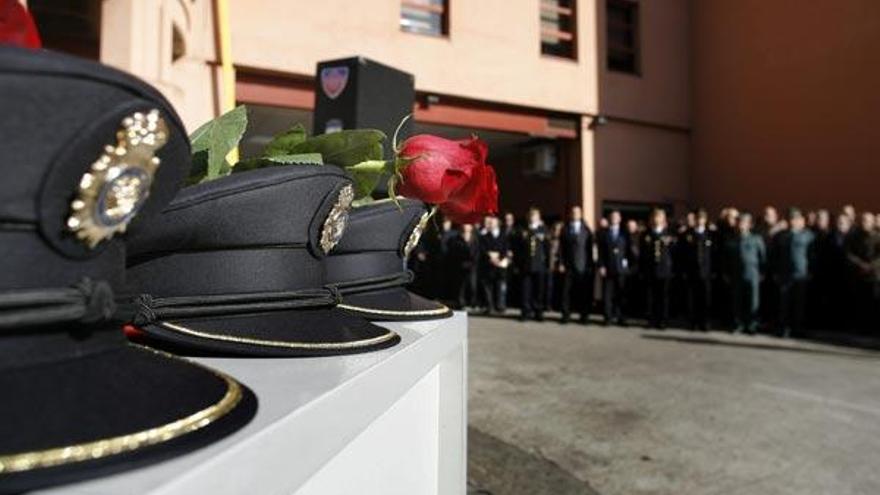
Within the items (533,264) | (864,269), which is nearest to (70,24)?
(533,264)

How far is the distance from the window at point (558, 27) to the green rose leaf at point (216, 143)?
11819 millimetres

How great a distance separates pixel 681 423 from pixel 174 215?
3.94m

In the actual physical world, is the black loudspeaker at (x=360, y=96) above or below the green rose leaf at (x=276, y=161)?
above

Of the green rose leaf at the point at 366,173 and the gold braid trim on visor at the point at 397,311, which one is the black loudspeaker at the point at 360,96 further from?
the green rose leaf at the point at 366,173

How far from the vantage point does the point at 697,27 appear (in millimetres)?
13523

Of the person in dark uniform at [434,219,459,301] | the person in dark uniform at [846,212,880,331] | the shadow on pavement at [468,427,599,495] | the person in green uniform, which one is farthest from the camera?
the person in dark uniform at [434,219,459,301]

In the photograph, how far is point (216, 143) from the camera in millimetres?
1019

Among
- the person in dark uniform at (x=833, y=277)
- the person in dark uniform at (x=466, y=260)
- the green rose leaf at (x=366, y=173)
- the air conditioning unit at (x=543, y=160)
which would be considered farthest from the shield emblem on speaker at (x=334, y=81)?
the air conditioning unit at (x=543, y=160)

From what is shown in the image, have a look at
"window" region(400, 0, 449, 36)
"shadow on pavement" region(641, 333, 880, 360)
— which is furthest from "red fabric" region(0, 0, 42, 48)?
→ "window" region(400, 0, 449, 36)

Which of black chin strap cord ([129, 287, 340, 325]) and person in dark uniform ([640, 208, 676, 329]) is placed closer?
black chin strap cord ([129, 287, 340, 325])

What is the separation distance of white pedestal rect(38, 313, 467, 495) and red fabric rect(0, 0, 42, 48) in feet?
1.23

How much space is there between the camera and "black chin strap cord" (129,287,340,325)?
A: 2.65ft

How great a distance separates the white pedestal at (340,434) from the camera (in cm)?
49

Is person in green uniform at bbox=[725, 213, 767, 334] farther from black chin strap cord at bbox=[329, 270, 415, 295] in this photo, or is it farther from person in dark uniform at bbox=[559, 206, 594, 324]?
black chin strap cord at bbox=[329, 270, 415, 295]
